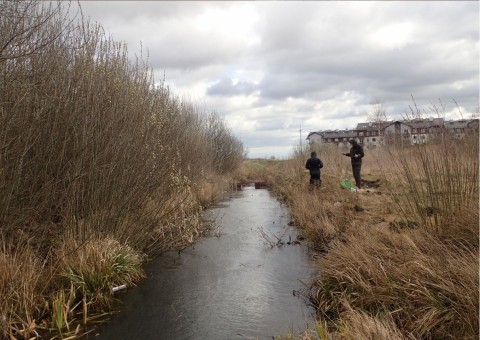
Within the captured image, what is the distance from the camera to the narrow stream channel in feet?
19.8

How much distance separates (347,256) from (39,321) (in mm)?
4759

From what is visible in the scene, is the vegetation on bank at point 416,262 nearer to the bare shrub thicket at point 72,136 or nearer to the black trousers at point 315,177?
the bare shrub thicket at point 72,136

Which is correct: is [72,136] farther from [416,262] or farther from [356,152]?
[356,152]

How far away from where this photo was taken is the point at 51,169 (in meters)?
7.23

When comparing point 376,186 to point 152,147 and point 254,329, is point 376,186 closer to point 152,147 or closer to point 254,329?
point 152,147

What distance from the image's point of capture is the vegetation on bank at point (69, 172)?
19.5 feet

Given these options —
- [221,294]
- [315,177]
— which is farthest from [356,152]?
[221,294]

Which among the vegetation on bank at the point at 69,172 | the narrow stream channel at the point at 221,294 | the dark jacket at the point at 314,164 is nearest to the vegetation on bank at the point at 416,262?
the narrow stream channel at the point at 221,294

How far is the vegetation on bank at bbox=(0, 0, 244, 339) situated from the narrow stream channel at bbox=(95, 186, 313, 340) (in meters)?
0.55

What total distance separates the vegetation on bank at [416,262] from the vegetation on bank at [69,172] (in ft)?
11.9

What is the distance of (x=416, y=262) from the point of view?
5.57m

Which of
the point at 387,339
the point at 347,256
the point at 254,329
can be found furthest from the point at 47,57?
the point at 387,339

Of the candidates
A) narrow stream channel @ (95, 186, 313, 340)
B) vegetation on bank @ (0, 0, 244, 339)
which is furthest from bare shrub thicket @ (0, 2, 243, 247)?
narrow stream channel @ (95, 186, 313, 340)

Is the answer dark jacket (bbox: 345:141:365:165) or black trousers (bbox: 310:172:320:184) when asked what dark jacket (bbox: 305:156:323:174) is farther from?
dark jacket (bbox: 345:141:365:165)
